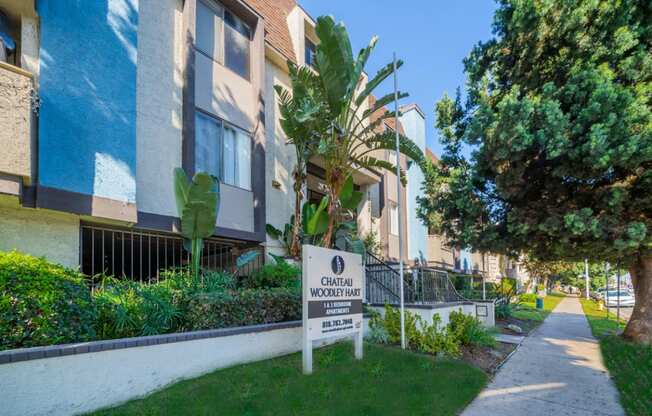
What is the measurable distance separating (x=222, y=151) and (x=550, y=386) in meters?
8.90

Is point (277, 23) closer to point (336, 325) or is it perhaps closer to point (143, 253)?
point (143, 253)

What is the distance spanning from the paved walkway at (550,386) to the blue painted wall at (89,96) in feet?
24.2

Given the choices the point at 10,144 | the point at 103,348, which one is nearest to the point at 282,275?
the point at 103,348

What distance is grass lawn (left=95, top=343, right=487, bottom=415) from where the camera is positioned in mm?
4945

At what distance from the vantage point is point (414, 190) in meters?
22.8

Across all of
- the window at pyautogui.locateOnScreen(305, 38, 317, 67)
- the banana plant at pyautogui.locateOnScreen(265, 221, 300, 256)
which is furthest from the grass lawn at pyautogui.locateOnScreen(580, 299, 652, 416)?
the window at pyautogui.locateOnScreen(305, 38, 317, 67)

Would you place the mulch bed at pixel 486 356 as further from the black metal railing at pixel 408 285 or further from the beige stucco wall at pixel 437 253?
the beige stucco wall at pixel 437 253

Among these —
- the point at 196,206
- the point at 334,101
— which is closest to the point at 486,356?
the point at 334,101

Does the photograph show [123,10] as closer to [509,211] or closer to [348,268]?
[348,268]

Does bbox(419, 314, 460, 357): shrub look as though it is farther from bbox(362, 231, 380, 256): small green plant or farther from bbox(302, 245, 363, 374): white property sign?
bbox(362, 231, 380, 256): small green plant

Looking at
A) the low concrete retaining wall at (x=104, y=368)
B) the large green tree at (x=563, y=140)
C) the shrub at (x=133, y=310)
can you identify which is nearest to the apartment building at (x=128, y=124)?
the shrub at (x=133, y=310)

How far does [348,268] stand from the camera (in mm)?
7656

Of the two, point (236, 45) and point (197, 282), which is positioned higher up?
point (236, 45)

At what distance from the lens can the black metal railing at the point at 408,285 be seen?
34.4ft
